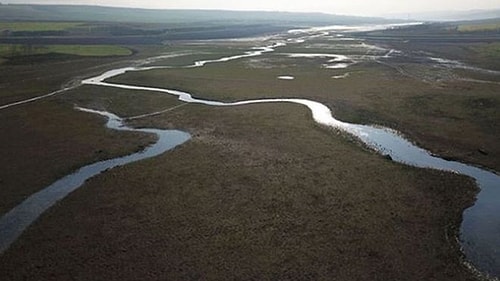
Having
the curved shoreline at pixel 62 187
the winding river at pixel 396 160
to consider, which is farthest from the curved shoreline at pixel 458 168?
the curved shoreline at pixel 62 187

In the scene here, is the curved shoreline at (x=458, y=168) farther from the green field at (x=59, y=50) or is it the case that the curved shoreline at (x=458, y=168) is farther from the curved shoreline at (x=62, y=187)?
the green field at (x=59, y=50)

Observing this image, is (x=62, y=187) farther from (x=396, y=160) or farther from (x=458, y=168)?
(x=458, y=168)

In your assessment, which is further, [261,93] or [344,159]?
[261,93]

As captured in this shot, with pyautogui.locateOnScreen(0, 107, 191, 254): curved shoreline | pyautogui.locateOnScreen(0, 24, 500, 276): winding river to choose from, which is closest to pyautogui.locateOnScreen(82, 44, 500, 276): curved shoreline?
pyautogui.locateOnScreen(0, 24, 500, 276): winding river

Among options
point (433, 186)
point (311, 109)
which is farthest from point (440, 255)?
point (311, 109)

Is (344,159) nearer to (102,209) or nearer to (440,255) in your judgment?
(440,255)

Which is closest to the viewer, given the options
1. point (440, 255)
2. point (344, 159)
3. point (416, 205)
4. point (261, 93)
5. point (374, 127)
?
point (440, 255)
